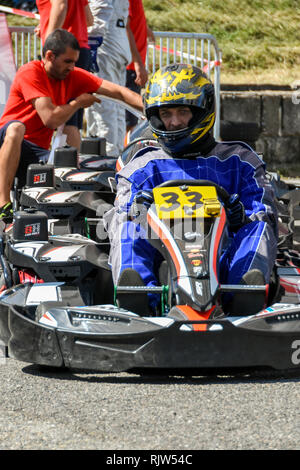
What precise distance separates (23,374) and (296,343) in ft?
3.86

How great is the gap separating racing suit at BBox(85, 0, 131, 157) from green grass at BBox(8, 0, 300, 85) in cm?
344

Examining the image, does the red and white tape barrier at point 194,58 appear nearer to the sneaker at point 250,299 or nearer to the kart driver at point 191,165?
the kart driver at point 191,165

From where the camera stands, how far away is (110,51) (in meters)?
9.59

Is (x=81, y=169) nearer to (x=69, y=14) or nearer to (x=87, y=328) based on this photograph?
(x=69, y=14)

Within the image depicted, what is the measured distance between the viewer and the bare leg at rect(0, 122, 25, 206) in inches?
306

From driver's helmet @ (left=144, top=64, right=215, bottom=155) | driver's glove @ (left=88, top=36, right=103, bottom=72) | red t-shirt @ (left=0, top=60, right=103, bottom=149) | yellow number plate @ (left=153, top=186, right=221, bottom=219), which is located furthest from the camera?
driver's glove @ (left=88, top=36, right=103, bottom=72)

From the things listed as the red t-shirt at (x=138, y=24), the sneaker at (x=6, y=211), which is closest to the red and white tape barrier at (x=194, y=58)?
the red t-shirt at (x=138, y=24)

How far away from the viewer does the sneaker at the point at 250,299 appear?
15.1 feet

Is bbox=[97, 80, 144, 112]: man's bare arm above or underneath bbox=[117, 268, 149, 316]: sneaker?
above

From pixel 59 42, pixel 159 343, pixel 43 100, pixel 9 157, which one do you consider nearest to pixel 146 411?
pixel 159 343

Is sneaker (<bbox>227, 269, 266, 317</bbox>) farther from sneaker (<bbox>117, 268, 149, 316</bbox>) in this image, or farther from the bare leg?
the bare leg

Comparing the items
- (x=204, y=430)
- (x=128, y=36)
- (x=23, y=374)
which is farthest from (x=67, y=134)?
(x=204, y=430)

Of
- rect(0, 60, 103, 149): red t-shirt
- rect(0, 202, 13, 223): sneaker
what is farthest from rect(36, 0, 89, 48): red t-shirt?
rect(0, 202, 13, 223): sneaker

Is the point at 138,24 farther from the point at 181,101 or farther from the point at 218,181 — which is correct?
the point at 218,181
